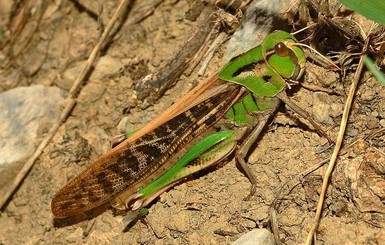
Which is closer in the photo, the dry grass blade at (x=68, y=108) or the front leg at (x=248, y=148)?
the front leg at (x=248, y=148)

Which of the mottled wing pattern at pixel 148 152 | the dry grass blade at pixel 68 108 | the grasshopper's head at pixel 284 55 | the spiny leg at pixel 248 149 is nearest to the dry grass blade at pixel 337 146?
the grasshopper's head at pixel 284 55

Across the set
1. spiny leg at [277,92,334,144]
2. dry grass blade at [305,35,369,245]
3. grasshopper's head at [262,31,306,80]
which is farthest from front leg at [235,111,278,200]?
dry grass blade at [305,35,369,245]

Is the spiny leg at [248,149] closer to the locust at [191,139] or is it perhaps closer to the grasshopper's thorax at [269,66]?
the locust at [191,139]

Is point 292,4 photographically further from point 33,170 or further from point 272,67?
point 33,170

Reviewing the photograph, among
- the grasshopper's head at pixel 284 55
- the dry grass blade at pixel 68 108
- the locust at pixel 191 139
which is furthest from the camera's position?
the dry grass blade at pixel 68 108

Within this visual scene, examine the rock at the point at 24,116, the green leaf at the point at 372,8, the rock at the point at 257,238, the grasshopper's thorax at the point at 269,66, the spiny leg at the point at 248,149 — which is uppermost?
the green leaf at the point at 372,8

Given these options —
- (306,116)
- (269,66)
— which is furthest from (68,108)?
(306,116)

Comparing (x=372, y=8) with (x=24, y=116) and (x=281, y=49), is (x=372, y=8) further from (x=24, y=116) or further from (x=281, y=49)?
(x=24, y=116)
